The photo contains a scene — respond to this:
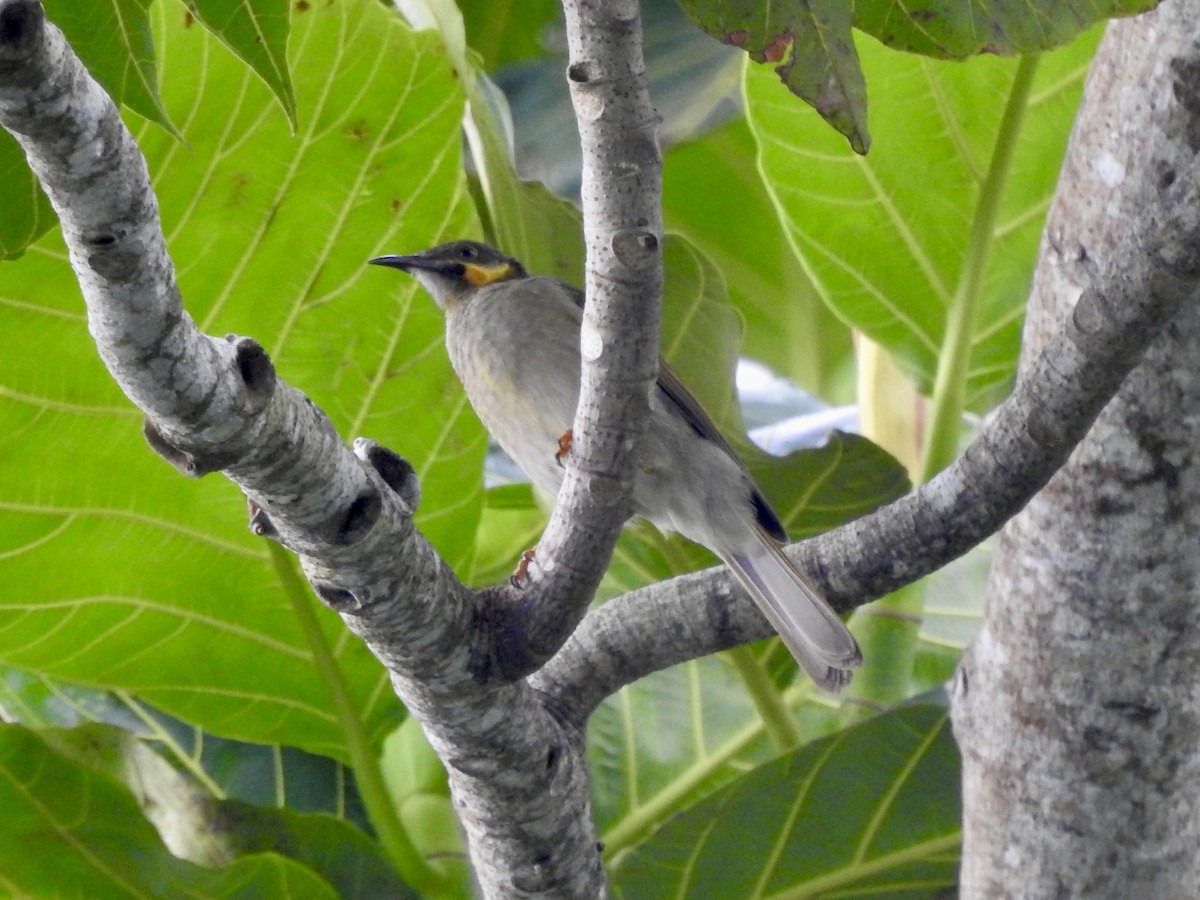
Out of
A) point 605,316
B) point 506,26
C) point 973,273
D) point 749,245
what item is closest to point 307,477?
point 605,316

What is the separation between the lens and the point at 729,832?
203cm

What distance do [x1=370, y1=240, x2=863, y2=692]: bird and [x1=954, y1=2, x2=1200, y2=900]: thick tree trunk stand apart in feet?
1.02

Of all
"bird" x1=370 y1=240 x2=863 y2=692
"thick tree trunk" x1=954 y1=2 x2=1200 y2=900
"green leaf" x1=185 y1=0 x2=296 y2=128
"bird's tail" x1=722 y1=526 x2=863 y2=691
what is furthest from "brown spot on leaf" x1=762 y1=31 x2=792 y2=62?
"bird" x1=370 y1=240 x2=863 y2=692

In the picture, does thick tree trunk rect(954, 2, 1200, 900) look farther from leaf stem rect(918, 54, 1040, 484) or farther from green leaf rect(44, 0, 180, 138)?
green leaf rect(44, 0, 180, 138)

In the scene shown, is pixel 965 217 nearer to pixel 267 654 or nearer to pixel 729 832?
pixel 729 832

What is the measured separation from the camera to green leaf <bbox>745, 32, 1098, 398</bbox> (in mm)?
2283

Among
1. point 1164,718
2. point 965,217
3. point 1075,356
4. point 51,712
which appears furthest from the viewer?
point 51,712

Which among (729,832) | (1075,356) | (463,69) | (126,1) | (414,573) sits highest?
(463,69)

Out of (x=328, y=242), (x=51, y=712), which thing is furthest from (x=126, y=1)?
(x=51, y=712)

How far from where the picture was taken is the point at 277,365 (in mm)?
2045

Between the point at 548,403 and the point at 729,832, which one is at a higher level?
the point at 548,403

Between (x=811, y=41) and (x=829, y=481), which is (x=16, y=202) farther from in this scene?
(x=829, y=481)

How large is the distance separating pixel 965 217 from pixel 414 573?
1420 mm

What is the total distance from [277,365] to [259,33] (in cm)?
111
